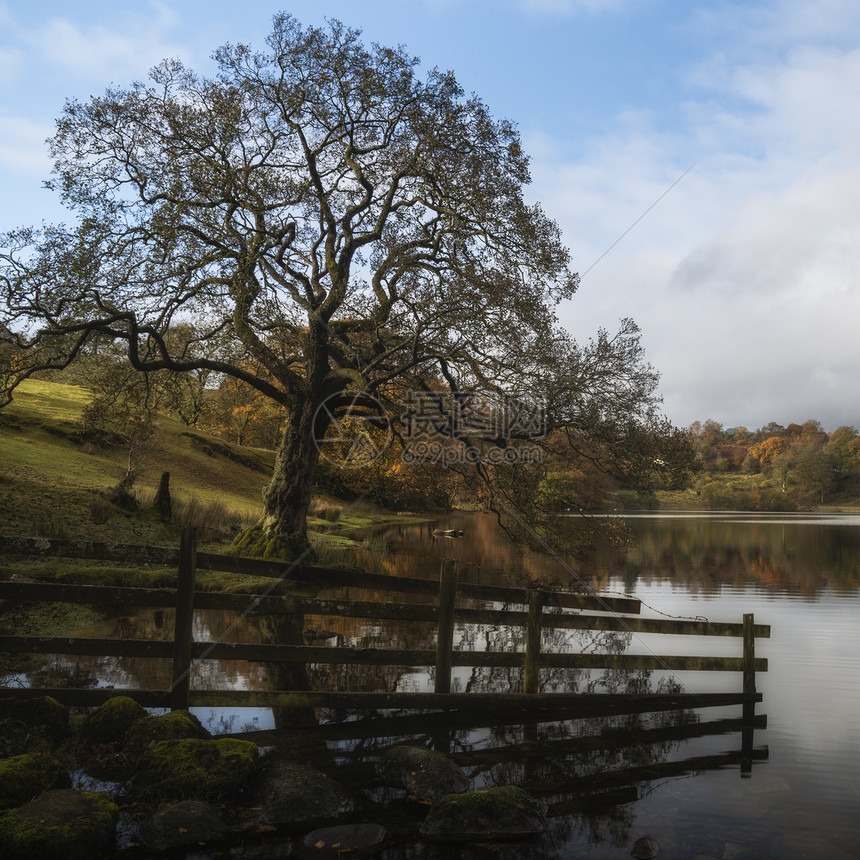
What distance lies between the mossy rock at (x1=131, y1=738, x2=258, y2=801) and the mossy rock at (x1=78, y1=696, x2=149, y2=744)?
96cm

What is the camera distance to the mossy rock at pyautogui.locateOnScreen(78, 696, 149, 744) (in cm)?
783

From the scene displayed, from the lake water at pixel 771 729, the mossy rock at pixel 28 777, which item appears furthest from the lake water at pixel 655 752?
the mossy rock at pixel 28 777

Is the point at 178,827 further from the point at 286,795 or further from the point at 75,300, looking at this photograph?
the point at 75,300

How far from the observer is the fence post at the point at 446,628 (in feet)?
31.4

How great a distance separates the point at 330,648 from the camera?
29.5ft

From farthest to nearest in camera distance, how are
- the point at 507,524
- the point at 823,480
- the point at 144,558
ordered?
the point at 823,480, the point at 507,524, the point at 144,558

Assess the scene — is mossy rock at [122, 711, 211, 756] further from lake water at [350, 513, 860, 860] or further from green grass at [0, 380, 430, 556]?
green grass at [0, 380, 430, 556]

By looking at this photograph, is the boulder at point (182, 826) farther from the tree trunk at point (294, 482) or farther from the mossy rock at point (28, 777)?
the tree trunk at point (294, 482)

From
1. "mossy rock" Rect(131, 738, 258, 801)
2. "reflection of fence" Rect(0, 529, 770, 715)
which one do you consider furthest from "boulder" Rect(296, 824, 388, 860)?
"reflection of fence" Rect(0, 529, 770, 715)

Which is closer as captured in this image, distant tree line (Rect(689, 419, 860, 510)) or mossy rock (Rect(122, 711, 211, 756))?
mossy rock (Rect(122, 711, 211, 756))

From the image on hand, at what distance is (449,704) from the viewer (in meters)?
9.57

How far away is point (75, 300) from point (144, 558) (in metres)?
13.9

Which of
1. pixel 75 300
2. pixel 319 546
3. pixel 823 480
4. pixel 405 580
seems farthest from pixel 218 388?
pixel 823 480

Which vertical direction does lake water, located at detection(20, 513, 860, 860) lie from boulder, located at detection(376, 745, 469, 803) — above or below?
below
